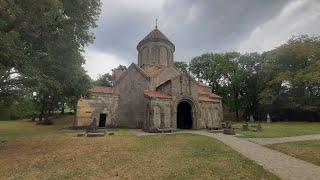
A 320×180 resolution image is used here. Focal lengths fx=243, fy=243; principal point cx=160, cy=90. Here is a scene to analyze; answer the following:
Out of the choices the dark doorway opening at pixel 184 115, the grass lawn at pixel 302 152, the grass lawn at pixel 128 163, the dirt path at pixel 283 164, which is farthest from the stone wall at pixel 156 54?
the dirt path at pixel 283 164

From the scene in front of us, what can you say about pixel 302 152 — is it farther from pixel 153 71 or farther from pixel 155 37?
pixel 155 37

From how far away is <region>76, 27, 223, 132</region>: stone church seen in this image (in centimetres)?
2961

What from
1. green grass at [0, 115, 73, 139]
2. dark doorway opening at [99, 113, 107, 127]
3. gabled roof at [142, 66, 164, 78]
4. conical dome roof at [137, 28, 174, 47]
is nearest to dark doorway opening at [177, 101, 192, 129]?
gabled roof at [142, 66, 164, 78]

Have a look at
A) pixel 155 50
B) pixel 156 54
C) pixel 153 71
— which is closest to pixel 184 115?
pixel 153 71

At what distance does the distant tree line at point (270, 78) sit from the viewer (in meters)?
44.2

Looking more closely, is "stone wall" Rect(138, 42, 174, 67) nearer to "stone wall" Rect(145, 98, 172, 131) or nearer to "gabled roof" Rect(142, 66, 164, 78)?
"gabled roof" Rect(142, 66, 164, 78)

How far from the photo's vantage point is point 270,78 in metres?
51.8

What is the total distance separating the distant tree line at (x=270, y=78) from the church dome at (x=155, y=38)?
2249 cm

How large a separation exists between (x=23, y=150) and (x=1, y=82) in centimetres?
530

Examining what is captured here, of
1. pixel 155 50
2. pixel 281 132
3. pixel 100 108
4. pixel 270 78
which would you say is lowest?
pixel 281 132

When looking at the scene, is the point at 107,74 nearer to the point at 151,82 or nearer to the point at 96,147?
the point at 151,82

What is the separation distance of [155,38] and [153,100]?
13071 millimetres

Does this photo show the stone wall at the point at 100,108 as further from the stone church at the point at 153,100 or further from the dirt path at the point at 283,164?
the dirt path at the point at 283,164

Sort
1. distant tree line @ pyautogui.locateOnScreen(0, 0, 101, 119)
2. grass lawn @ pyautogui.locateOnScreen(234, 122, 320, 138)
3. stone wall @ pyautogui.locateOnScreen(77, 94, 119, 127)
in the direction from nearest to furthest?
distant tree line @ pyautogui.locateOnScreen(0, 0, 101, 119), grass lawn @ pyautogui.locateOnScreen(234, 122, 320, 138), stone wall @ pyautogui.locateOnScreen(77, 94, 119, 127)
